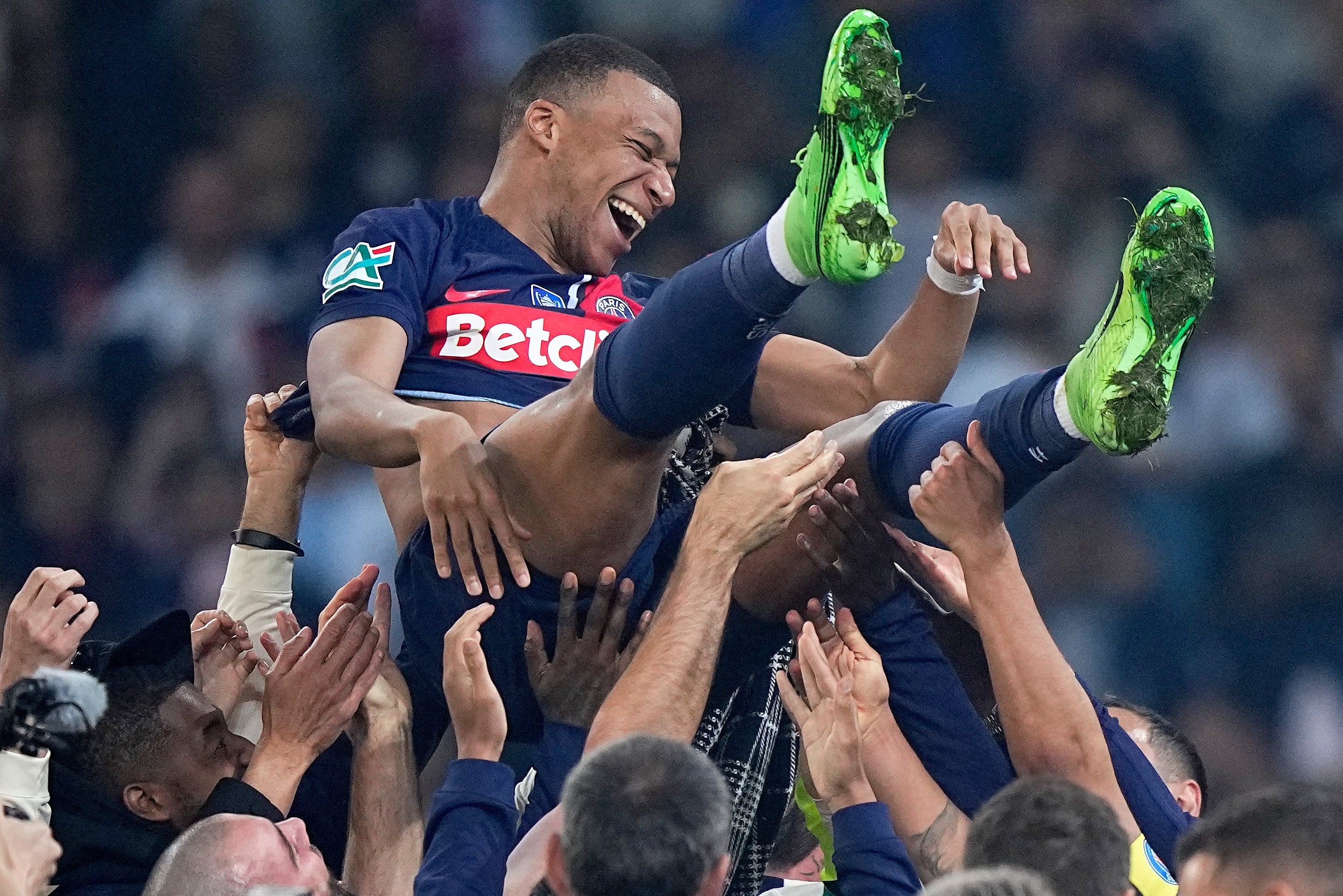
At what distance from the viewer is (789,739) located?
2799 mm

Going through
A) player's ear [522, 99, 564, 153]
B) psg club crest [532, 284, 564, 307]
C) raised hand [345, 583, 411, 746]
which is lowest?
raised hand [345, 583, 411, 746]

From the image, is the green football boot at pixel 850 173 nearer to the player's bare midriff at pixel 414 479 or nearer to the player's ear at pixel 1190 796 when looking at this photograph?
the player's bare midriff at pixel 414 479

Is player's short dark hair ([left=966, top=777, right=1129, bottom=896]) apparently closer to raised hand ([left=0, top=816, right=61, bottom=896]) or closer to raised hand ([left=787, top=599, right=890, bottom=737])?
raised hand ([left=787, top=599, right=890, bottom=737])

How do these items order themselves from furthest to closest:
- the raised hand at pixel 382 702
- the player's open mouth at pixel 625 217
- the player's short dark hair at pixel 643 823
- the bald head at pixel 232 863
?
the player's open mouth at pixel 625 217, the raised hand at pixel 382 702, the bald head at pixel 232 863, the player's short dark hair at pixel 643 823

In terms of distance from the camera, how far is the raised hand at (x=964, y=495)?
223cm

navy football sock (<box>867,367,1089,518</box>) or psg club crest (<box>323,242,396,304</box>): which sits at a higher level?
psg club crest (<box>323,242,396,304</box>)

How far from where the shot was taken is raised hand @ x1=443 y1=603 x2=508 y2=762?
7.39ft

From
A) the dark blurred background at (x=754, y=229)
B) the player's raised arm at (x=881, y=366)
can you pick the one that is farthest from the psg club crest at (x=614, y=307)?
the dark blurred background at (x=754, y=229)

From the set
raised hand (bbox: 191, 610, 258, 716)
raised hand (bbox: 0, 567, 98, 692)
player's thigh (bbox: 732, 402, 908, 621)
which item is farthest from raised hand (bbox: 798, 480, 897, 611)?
raised hand (bbox: 0, 567, 98, 692)

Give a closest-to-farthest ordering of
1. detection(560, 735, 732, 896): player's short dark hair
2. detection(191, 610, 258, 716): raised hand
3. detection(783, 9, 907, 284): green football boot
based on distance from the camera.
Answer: detection(560, 735, 732, 896): player's short dark hair, detection(783, 9, 907, 284): green football boot, detection(191, 610, 258, 716): raised hand

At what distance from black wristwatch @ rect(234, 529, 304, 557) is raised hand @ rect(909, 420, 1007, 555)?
1.14 meters

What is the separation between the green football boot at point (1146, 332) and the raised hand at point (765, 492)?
1.21ft

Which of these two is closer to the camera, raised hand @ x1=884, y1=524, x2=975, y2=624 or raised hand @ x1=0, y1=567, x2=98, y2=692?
raised hand @ x1=0, y1=567, x2=98, y2=692

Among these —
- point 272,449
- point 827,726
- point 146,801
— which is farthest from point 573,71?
point 146,801
